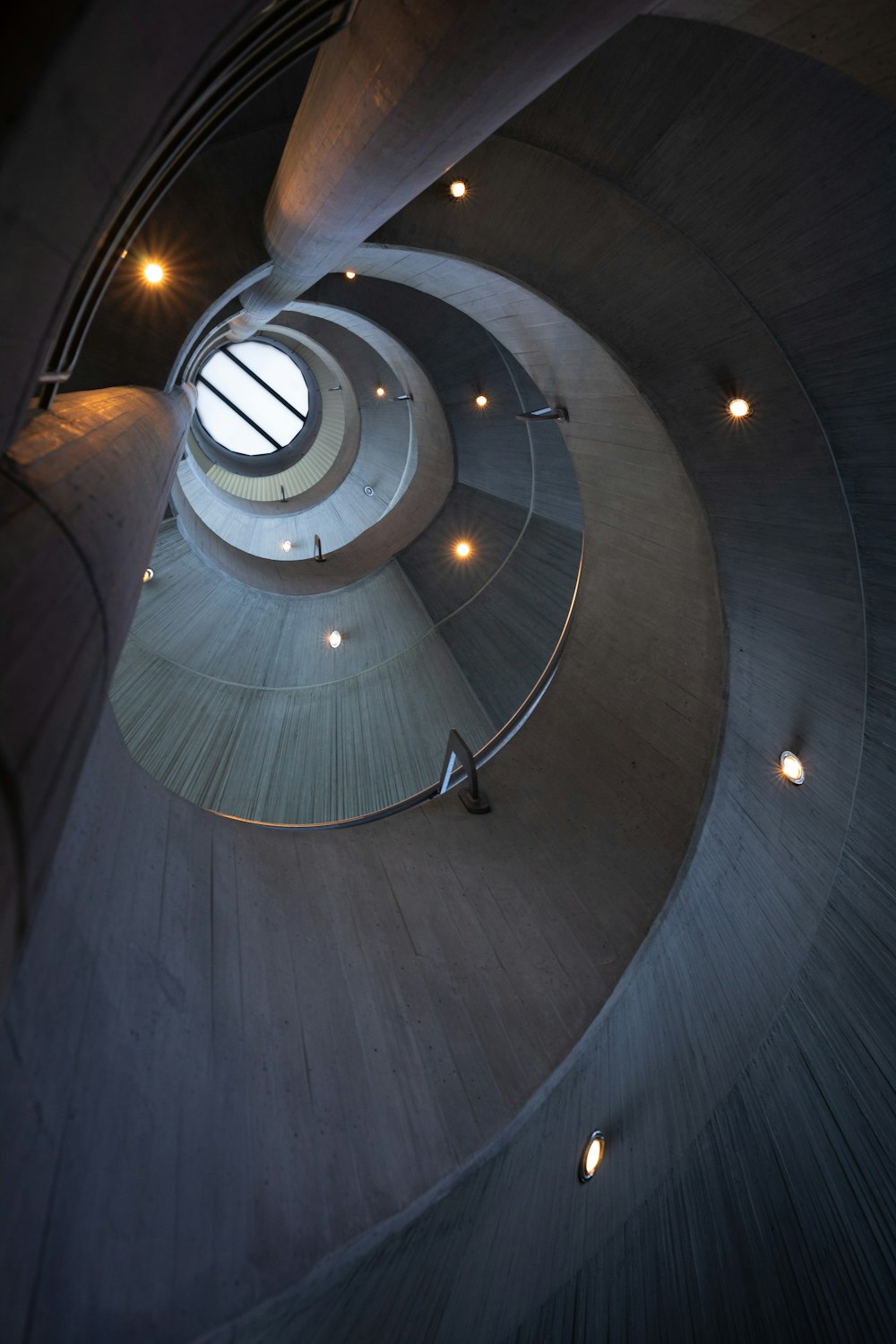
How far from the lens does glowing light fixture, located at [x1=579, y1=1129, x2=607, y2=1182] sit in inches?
191

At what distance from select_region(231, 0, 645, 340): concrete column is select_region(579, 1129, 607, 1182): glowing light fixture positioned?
5777mm

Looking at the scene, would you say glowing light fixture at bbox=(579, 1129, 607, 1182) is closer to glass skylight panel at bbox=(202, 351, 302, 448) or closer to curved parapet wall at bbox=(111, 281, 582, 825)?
curved parapet wall at bbox=(111, 281, 582, 825)

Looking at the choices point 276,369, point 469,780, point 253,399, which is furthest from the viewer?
point 253,399

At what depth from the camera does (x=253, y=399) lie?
1766 centimetres

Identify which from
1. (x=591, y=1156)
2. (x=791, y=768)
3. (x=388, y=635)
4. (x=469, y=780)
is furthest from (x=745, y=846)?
(x=388, y=635)

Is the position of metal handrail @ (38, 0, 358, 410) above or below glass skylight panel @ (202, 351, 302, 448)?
below

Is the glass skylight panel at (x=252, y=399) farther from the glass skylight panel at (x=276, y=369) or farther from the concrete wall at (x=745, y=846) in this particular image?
the concrete wall at (x=745, y=846)

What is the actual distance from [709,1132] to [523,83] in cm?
575

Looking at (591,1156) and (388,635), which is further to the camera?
(388,635)

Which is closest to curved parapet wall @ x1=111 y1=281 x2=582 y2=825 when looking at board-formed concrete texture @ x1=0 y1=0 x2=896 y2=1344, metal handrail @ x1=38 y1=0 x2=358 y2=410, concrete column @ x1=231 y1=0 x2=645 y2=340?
board-formed concrete texture @ x1=0 y1=0 x2=896 y2=1344

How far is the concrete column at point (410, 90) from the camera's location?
2539 millimetres

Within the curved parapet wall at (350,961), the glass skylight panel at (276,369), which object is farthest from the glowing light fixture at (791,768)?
the glass skylight panel at (276,369)

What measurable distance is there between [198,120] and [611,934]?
5587mm

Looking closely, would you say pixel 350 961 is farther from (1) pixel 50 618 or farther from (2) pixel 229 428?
(2) pixel 229 428
